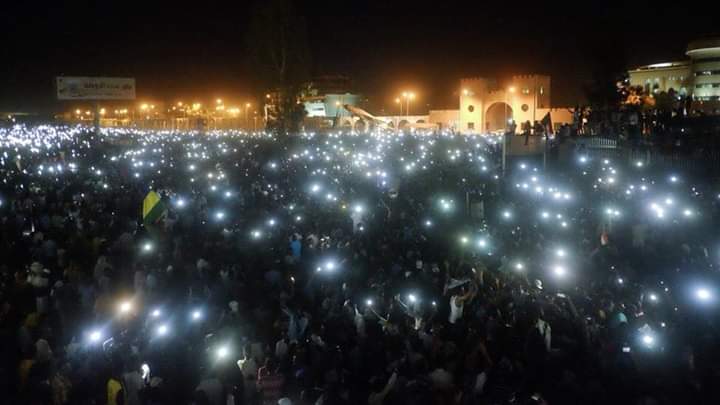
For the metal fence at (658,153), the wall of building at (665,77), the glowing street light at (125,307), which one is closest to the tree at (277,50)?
the metal fence at (658,153)

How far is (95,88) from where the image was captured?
39.0 meters

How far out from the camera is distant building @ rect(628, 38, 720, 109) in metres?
69.7

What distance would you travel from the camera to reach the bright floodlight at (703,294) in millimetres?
6832

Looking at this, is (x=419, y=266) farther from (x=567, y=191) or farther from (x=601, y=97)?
(x=601, y=97)

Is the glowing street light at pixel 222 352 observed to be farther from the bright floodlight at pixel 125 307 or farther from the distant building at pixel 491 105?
the distant building at pixel 491 105

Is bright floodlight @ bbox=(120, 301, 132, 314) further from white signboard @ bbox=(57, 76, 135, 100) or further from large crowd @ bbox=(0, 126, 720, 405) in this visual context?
white signboard @ bbox=(57, 76, 135, 100)

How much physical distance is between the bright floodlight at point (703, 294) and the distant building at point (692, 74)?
217 ft

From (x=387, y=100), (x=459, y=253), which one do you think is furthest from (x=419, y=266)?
(x=387, y=100)

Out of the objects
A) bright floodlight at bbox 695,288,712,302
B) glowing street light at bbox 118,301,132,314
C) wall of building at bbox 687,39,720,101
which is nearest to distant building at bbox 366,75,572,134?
wall of building at bbox 687,39,720,101

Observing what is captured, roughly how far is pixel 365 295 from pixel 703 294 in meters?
3.78

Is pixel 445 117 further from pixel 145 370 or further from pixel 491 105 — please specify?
pixel 145 370

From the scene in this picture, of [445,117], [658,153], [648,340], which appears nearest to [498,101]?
[445,117]

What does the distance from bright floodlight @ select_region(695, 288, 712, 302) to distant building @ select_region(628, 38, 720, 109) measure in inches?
2600

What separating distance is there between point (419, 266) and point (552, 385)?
3.29m
